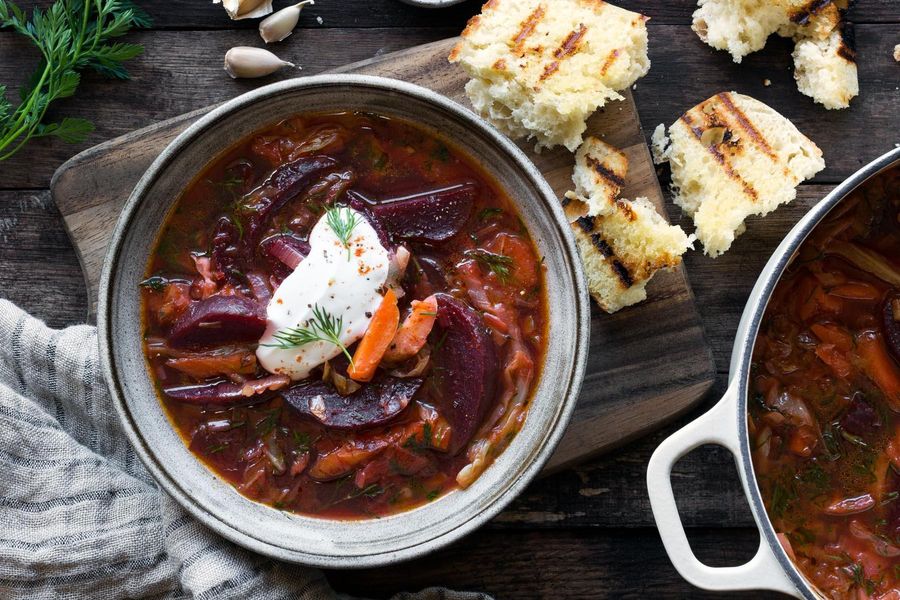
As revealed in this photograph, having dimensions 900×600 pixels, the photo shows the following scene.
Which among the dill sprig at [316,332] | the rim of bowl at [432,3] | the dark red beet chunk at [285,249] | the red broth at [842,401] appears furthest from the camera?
the rim of bowl at [432,3]

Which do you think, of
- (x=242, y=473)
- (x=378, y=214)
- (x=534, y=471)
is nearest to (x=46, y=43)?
(x=378, y=214)

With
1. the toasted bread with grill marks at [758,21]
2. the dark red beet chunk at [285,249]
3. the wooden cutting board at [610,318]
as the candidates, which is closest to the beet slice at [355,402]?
the dark red beet chunk at [285,249]

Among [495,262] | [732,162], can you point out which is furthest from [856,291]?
[495,262]

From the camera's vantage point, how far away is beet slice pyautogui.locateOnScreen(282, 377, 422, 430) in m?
2.88

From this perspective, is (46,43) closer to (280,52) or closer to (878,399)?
(280,52)

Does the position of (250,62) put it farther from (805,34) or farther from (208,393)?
(805,34)

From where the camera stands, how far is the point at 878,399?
10.1ft

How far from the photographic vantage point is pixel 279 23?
3.38 metres

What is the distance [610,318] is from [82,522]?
7.35ft

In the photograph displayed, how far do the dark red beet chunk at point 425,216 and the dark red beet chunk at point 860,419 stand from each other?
166 cm

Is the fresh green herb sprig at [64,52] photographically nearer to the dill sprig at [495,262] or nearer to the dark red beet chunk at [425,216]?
the dark red beet chunk at [425,216]

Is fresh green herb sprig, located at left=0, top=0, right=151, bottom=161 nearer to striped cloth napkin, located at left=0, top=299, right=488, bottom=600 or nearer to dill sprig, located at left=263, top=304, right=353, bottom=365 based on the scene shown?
striped cloth napkin, located at left=0, top=299, right=488, bottom=600

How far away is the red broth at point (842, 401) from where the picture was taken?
9.94 feet

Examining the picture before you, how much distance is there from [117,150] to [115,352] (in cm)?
92
